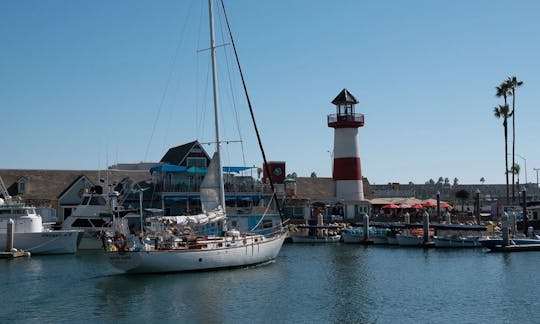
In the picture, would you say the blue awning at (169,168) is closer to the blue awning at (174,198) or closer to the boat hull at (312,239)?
the blue awning at (174,198)

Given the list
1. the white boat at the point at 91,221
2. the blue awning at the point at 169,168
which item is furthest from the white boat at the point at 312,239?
the white boat at the point at 91,221

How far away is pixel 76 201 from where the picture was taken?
6631 centimetres

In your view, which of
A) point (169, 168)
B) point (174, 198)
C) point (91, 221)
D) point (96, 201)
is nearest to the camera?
point (91, 221)

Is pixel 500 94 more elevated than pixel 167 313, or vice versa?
pixel 500 94

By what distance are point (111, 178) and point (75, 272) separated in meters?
27.8

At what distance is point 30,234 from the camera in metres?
50.6

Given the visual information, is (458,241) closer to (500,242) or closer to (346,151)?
(500,242)

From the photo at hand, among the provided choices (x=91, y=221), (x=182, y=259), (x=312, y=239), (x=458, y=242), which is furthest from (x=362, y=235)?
(x=182, y=259)

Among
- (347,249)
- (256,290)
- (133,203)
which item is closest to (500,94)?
(347,249)

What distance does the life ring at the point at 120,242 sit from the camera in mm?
35938

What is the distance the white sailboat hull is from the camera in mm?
36219

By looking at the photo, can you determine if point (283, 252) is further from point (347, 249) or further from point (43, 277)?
point (43, 277)

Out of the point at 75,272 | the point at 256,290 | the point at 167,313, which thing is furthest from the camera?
the point at 75,272

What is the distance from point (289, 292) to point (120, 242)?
32.4 feet
